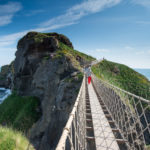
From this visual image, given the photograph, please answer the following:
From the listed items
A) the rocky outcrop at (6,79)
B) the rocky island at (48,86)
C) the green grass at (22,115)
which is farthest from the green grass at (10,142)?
the rocky outcrop at (6,79)

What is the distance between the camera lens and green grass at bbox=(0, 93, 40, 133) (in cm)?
1616

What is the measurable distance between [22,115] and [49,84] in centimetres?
624

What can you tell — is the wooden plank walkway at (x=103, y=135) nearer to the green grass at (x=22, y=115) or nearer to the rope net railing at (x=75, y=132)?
the rope net railing at (x=75, y=132)

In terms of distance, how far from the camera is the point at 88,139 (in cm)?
335

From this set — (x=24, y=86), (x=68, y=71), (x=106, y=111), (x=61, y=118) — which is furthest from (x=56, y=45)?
(x=106, y=111)

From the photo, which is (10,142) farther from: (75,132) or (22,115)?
(22,115)

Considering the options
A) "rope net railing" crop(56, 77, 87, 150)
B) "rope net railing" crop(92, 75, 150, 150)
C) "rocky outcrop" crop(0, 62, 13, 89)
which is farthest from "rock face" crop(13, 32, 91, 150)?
"rocky outcrop" crop(0, 62, 13, 89)

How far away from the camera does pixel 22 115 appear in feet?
56.5

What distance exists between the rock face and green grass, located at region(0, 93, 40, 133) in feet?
3.91

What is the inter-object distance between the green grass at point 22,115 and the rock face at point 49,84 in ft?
3.91

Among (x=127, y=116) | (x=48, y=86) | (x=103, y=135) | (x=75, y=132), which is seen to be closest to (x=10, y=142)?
(x=75, y=132)

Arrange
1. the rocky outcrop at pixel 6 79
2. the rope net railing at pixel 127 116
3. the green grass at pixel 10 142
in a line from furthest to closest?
the rocky outcrop at pixel 6 79
the green grass at pixel 10 142
the rope net railing at pixel 127 116

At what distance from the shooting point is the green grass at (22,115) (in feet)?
53.0

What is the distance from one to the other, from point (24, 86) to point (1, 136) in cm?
2588
